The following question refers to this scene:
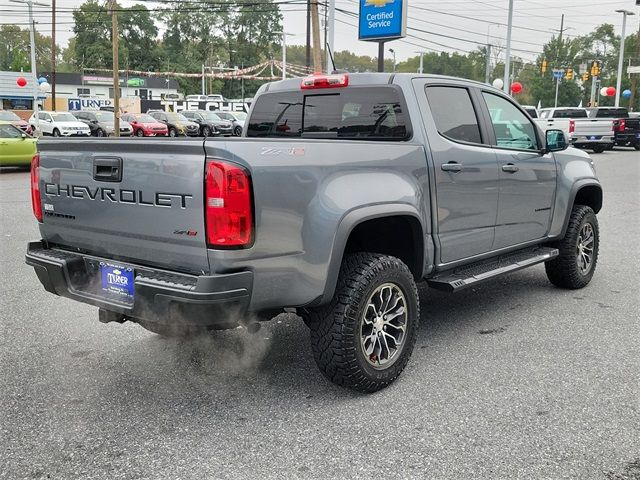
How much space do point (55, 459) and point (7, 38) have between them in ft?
464

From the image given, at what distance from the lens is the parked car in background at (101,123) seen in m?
32.8

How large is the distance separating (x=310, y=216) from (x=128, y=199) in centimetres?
95

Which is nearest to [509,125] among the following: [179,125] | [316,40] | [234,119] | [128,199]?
[128,199]

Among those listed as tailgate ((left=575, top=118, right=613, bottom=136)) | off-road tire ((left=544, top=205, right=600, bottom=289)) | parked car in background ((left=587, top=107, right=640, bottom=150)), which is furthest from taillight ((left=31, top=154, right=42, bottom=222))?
parked car in background ((left=587, top=107, right=640, bottom=150))

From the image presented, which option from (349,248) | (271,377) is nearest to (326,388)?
(271,377)

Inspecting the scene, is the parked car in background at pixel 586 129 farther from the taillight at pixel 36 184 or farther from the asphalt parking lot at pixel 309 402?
the taillight at pixel 36 184

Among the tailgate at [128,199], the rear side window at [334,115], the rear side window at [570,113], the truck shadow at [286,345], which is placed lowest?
the truck shadow at [286,345]

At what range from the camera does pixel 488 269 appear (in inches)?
186

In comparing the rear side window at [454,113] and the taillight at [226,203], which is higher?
the rear side window at [454,113]

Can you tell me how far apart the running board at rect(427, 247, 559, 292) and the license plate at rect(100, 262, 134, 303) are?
199 cm

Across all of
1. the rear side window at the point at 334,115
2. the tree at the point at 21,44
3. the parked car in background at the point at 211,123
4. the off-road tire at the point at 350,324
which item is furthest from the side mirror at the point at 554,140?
the tree at the point at 21,44

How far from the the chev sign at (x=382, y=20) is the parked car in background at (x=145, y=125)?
17309mm

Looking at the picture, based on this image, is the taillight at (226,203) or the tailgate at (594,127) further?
the tailgate at (594,127)

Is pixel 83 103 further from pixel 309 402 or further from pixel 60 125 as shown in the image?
pixel 309 402
